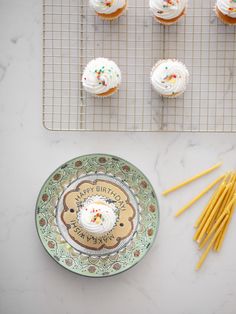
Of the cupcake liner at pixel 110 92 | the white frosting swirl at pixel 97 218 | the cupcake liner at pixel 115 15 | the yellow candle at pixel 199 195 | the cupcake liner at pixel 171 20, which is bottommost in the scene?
the white frosting swirl at pixel 97 218

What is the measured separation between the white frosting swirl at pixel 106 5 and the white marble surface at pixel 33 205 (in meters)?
0.25

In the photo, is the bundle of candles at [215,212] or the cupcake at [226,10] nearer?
the cupcake at [226,10]

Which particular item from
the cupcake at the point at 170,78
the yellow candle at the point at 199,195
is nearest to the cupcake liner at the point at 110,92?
the cupcake at the point at 170,78

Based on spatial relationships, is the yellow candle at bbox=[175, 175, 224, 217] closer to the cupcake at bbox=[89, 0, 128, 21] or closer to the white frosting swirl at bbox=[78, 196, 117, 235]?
the white frosting swirl at bbox=[78, 196, 117, 235]

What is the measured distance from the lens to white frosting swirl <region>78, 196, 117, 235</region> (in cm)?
168

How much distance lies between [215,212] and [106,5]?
774mm

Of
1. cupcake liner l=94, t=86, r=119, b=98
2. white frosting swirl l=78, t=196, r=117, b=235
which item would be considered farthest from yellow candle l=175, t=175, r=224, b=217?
cupcake liner l=94, t=86, r=119, b=98

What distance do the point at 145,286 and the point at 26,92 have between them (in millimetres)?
792

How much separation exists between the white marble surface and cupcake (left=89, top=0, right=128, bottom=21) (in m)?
0.24

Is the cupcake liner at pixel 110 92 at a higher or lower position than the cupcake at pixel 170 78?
lower

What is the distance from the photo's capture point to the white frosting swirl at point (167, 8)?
163cm

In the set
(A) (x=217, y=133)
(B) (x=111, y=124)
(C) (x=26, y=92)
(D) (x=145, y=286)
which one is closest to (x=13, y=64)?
(C) (x=26, y=92)

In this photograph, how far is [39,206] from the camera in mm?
1777

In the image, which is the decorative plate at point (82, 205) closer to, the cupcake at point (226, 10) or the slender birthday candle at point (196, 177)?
the slender birthday candle at point (196, 177)
